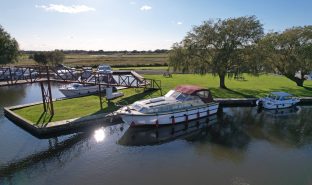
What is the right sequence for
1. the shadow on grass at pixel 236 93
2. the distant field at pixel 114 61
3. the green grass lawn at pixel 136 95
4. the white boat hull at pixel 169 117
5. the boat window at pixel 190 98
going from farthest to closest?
1. the distant field at pixel 114 61
2. the shadow on grass at pixel 236 93
3. the boat window at pixel 190 98
4. the green grass lawn at pixel 136 95
5. the white boat hull at pixel 169 117

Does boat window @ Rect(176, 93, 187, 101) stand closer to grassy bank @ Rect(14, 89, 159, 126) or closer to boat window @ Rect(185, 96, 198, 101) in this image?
boat window @ Rect(185, 96, 198, 101)

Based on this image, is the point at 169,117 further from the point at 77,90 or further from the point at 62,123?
→ the point at 77,90

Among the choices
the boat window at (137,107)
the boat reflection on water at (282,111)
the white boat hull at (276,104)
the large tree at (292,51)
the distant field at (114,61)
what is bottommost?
the boat reflection on water at (282,111)

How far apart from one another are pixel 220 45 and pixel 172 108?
17.5 meters

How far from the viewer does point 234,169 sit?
2009 centimetres

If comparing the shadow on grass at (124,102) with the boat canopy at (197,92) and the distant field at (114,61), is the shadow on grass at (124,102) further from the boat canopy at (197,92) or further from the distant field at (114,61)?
the distant field at (114,61)

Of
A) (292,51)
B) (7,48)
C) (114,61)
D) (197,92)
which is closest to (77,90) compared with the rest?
(197,92)

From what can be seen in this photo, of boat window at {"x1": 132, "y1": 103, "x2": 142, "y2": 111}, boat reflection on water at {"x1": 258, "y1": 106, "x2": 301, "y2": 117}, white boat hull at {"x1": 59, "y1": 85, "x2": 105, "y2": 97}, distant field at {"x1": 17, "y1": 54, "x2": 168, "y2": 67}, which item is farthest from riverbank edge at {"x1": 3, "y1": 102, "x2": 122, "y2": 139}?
distant field at {"x1": 17, "y1": 54, "x2": 168, "y2": 67}

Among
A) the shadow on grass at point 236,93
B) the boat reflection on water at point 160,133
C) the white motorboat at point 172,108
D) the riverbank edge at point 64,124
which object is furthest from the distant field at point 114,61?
the boat reflection on water at point 160,133

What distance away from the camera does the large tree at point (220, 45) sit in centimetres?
4197

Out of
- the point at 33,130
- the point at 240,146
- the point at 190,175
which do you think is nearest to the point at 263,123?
the point at 240,146

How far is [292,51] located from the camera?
161 ft

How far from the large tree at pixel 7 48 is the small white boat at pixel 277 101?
179 ft

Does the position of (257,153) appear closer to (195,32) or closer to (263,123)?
(263,123)
